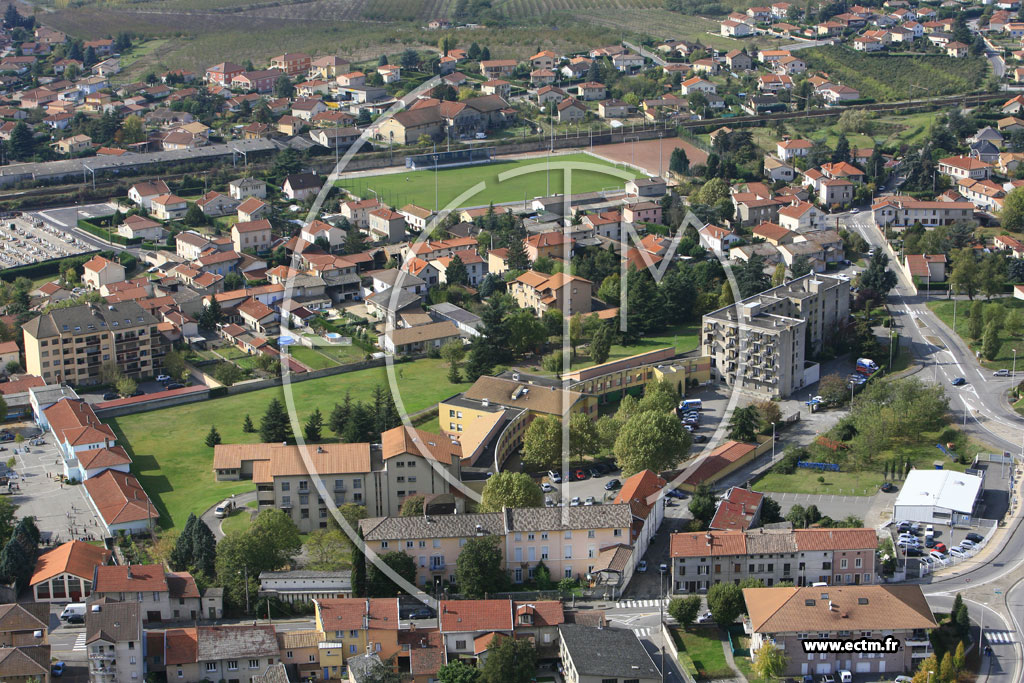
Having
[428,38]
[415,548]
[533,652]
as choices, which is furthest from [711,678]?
[428,38]

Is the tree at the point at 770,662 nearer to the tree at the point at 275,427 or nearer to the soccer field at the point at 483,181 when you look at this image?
the tree at the point at 275,427

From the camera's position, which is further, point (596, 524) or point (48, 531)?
point (48, 531)

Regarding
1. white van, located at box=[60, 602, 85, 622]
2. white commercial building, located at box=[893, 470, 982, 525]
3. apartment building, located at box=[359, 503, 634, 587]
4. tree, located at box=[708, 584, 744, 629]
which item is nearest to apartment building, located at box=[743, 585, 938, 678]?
tree, located at box=[708, 584, 744, 629]

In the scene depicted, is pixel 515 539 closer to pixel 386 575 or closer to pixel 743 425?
pixel 386 575

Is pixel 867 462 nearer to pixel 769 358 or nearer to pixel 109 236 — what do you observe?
pixel 769 358

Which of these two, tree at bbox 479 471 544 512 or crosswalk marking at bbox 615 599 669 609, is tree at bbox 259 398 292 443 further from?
crosswalk marking at bbox 615 599 669 609

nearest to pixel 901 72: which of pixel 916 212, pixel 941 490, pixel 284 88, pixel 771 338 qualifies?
pixel 916 212

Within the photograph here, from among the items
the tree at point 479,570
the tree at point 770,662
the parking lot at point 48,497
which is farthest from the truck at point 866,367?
the parking lot at point 48,497
